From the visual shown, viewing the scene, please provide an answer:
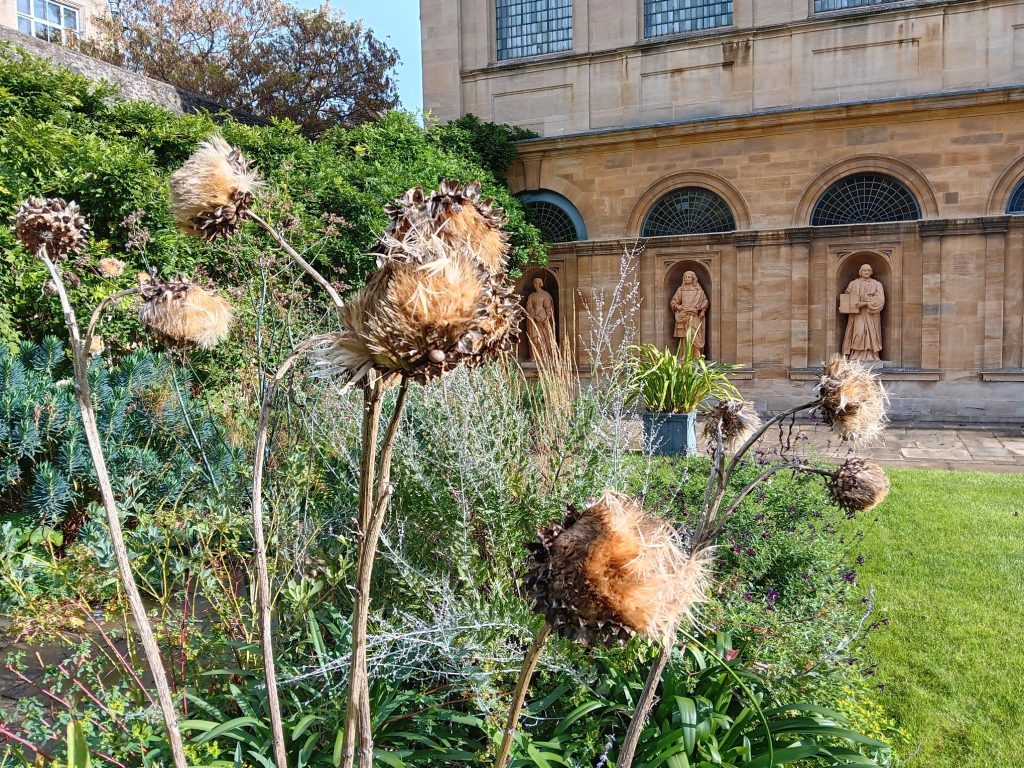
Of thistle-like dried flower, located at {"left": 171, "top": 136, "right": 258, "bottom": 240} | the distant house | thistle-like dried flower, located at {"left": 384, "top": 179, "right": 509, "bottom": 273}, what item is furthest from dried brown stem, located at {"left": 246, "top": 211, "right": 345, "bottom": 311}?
the distant house

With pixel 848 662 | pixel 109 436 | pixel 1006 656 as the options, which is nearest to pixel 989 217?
pixel 1006 656

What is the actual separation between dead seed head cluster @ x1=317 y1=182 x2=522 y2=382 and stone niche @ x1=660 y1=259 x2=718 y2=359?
481 inches

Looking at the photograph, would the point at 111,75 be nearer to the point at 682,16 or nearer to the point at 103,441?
the point at 103,441

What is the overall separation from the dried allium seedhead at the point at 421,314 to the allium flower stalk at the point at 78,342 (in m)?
0.54

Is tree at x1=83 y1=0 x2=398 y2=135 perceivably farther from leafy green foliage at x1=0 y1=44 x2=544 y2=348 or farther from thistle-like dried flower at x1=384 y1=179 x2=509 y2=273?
thistle-like dried flower at x1=384 y1=179 x2=509 y2=273

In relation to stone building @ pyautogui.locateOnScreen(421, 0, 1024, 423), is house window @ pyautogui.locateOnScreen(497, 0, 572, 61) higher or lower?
higher

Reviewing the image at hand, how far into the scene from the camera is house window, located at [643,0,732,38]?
1275 cm

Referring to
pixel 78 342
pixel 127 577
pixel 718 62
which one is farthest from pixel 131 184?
pixel 718 62

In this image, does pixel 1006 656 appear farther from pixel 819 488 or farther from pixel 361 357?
pixel 361 357

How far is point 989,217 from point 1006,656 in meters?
9.97

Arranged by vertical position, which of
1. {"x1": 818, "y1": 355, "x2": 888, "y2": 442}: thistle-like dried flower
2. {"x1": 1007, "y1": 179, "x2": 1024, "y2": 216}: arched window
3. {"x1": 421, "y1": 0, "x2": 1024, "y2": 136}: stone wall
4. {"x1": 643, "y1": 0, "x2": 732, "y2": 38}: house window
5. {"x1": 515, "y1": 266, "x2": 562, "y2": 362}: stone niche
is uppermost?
{"x1": 643, "y1": 0, "x2": 732, "y2": 38}: house window

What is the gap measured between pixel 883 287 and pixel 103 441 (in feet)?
38.0

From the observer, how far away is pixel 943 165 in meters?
11.4

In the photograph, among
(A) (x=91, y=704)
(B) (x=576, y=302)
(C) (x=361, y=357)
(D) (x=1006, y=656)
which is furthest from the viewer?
(B) (x=576, y=302)
